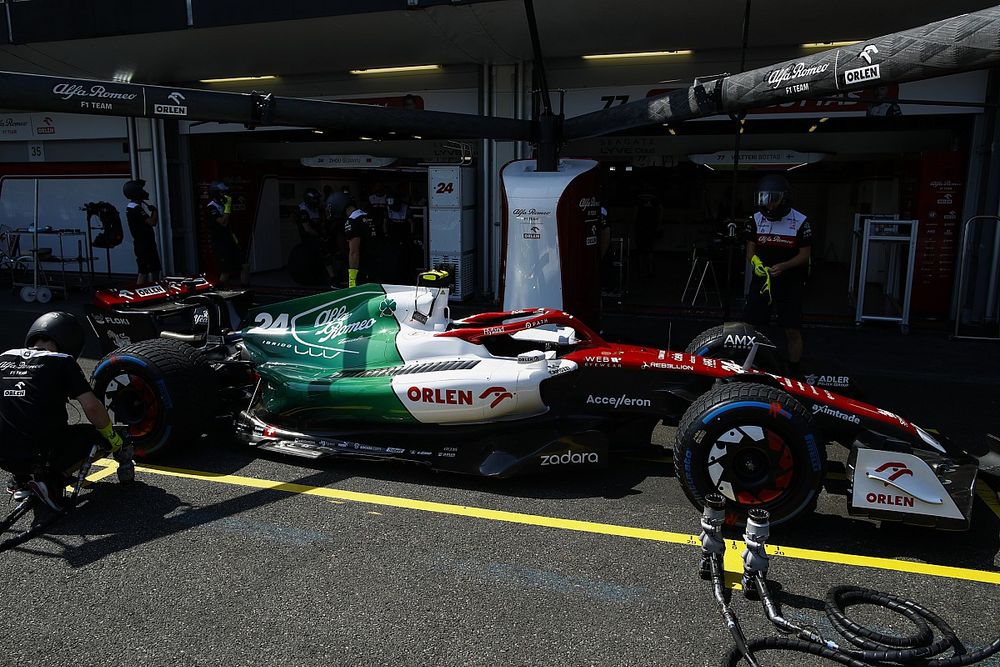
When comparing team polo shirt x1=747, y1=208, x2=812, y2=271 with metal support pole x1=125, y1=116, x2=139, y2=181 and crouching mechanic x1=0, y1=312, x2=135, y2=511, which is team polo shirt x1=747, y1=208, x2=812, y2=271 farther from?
metal support pole x1=125, y1=116, x2=139, y2=181

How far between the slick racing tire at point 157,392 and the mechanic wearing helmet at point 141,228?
20.5ft

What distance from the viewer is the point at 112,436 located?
14.8ft

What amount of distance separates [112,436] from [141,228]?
7263mm

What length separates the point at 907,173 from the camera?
10781 millimetres

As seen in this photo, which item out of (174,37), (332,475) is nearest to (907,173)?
(332,475)

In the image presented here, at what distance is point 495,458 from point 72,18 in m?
9.76

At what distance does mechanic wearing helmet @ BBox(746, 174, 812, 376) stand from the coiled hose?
3.40 meters

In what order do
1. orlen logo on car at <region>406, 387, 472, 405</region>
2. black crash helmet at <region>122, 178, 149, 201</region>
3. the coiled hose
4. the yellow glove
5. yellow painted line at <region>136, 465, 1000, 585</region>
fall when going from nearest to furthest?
the coiled hose → yellow painted line at <region>136, 465, 1000, 585</region> → the yellow glove → orlen logo on car at <region>406, 387, 472, 405</region> → black crash helmet at <region>122, 178, 149, 201</region>

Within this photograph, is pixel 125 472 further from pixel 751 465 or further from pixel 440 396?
pixel 751 465

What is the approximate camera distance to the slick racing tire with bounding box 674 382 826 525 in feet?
12.6

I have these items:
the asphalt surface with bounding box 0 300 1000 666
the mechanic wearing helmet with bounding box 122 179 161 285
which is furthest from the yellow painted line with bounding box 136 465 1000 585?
the mechanic wearing helmet with bounding box 122 179 161 285

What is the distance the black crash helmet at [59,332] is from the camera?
167 inches

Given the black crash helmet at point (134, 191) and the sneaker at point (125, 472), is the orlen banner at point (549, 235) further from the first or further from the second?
the black crash helmet at point (134, 191)

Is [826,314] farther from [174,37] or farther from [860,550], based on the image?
[174,37]
